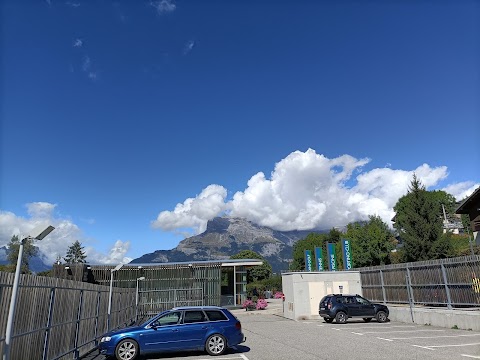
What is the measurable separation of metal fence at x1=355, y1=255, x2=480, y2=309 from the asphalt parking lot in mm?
1841

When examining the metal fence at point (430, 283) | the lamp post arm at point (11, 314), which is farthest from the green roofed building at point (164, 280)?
the lamp post arm at point (11, 314)

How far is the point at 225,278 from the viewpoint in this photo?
44.6m

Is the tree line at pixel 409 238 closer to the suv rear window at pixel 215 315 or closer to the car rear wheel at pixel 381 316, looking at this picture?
the car rear wheel at pixel 381 316

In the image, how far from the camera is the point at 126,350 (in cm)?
1113

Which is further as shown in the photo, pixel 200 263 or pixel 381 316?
pixel 200 263

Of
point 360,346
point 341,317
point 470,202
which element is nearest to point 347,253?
point 470,202

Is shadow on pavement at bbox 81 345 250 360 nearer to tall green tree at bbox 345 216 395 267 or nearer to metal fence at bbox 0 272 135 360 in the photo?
metal fence at bbox 0 272 135 360

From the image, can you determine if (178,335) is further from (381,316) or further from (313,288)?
(313,288)

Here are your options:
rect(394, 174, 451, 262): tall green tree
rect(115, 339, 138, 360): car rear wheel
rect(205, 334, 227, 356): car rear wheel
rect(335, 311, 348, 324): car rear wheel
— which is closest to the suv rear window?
rect(205, 334, 227, 356): car rear wheel

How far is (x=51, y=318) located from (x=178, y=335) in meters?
4.08

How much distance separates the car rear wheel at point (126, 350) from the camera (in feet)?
36.2

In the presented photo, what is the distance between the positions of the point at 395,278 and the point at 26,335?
19.4m

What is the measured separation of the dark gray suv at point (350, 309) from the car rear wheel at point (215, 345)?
975cm

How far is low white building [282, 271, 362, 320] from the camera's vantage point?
78.2ft
